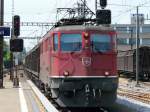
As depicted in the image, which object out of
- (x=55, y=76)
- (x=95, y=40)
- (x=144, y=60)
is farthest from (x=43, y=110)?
(x=144, y=60)

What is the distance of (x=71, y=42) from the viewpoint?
713 inches

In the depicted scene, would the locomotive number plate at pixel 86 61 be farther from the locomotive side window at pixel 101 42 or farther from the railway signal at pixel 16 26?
the railway signal at pixel 16 26

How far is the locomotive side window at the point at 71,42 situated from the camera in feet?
59.2

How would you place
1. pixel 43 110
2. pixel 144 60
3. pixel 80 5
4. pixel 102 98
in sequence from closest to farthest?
pixel 43 110 → pixel 102 98 → pixel 80 5 → pixel 144 60

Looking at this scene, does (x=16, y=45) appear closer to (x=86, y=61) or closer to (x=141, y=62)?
(x=86, y=61)

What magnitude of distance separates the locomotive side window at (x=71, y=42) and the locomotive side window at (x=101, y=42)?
49 centimetres

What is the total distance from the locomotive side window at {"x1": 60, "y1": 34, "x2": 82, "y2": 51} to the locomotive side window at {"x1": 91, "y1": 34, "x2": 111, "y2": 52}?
19.2 inches

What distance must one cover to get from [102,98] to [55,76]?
5.97 feet

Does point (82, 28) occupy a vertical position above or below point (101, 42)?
above

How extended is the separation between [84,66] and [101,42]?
114 centimetres

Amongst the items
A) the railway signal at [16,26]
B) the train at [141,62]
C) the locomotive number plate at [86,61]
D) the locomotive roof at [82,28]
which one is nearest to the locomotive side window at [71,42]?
the locomotive roof at [82,28]

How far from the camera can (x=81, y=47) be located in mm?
17969

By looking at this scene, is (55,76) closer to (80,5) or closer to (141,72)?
(80,5)

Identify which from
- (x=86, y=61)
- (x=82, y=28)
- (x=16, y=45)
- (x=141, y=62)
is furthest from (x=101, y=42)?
(x=141, y=62)
